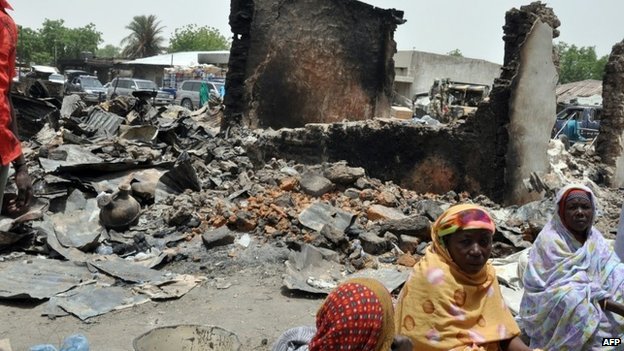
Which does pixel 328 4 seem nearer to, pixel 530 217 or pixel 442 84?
pixel 530 217

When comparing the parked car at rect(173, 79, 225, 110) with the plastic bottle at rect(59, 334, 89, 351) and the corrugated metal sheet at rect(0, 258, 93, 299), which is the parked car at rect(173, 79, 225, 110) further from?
the plastic bottle at rect(59, 334, 89, 351)

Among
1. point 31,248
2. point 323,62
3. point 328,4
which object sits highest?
point 328,4

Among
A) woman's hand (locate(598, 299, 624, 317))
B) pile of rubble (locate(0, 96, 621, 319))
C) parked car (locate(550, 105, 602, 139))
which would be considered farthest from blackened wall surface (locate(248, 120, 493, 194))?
parked car (locate(550, 105, 602, 139))

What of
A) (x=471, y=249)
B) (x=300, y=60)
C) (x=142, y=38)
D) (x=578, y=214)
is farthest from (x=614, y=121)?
(x=142, y=38)

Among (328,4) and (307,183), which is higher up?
(328,4)

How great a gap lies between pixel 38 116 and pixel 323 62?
5.54 m

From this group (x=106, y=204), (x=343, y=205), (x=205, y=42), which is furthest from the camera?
(x=205, y=42)

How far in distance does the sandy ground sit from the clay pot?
168 cm

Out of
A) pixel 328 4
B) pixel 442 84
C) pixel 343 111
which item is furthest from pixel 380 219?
pixel 442 84

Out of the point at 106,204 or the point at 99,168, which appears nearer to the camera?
the point at 106,204

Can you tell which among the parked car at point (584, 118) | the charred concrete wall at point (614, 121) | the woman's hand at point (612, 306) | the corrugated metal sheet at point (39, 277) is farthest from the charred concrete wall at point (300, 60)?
the parked car at point (584, 118)

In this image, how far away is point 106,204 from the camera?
6547mm

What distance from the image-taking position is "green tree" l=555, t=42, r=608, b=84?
57.2 meters

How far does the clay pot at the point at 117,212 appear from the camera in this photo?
652cm
